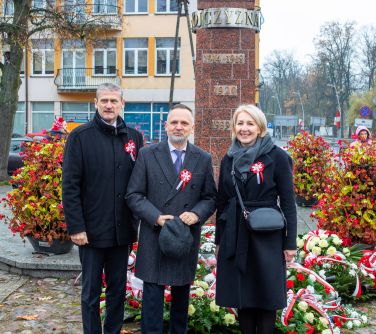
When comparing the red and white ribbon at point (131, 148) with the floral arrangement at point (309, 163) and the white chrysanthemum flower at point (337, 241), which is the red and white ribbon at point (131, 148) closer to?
the white chrysanthemum flower at point (337, 241)

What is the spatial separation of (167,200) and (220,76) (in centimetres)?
498

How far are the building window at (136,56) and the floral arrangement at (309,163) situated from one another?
997 inches

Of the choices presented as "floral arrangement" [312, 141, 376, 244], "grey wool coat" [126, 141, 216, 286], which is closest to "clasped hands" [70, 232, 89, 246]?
"grey wool coat" [126, 141, 216, 286]

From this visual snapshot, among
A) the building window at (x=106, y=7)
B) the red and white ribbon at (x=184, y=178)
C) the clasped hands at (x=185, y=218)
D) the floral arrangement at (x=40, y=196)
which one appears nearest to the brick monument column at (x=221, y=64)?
the floral arrangement at (x=40, y=196)

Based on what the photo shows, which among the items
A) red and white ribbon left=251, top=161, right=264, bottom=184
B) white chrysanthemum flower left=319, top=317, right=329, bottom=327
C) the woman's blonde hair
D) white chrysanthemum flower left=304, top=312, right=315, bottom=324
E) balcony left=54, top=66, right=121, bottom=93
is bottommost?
white chrysanthemum flower left=319, top=317, right=329, bottom=327

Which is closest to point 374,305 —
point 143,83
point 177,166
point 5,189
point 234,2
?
point 177,166

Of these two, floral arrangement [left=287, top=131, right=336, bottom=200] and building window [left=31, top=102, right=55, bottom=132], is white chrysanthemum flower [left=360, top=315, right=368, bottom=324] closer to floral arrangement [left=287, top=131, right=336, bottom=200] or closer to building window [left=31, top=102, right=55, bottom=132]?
floral arrangement [left=287, top=131, right=336, bottom=200]

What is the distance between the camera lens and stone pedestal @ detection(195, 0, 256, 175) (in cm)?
870

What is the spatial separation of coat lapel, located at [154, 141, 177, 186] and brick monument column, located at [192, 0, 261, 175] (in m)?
4.69

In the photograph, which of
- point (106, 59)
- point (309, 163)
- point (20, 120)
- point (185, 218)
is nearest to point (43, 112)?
point (20, 120)

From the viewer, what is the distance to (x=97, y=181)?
4328 millimetres

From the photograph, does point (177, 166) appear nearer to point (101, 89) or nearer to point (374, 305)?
point (101, 89)

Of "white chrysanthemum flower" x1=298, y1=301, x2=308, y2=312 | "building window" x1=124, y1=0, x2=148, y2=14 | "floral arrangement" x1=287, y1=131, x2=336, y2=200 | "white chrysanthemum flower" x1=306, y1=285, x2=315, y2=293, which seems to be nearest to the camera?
"white chrysanthemum flower" x1=298, y1=301, x2=308, y2=312

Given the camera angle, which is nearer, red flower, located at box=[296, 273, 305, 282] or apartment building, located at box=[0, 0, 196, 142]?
red flower, located at box=[296, 273, 305, 282]
